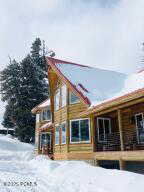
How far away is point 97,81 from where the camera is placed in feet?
69.1

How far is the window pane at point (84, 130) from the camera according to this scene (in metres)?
18.3

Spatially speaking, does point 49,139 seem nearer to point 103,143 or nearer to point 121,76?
point 121,76

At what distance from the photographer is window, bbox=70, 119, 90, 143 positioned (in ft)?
60.0

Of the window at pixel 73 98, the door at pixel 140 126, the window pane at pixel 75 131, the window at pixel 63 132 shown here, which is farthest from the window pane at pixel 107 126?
the window at pixel 63 132

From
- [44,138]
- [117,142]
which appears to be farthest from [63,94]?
[44,138]

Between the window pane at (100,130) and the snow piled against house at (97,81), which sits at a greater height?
the snow piled against house at (97,81)

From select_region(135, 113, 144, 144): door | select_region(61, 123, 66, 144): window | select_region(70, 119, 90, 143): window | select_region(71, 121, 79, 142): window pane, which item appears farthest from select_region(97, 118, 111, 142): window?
select_region(61, 123, 66, 144): window

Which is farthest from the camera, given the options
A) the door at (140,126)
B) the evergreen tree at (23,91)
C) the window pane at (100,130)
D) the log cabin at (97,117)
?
the evergreen tree at (23,91)

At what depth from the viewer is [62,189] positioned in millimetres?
9000

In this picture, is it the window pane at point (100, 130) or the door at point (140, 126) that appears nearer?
the door at point (140, 126)

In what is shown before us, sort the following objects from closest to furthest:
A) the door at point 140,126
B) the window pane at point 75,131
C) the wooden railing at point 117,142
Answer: the wooden railing at point 117,142
the door at point 140,126
the window pane at point 75,131

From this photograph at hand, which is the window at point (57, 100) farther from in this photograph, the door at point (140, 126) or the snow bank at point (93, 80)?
the door at point (140, 126)

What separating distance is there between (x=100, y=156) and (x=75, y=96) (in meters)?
5.48

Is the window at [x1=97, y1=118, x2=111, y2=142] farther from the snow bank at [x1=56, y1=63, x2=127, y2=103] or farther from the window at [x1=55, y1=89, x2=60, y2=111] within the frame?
the window at [x1=55, y1=89, x2=60, y2=111]
